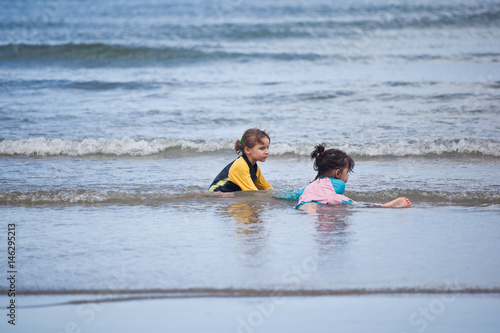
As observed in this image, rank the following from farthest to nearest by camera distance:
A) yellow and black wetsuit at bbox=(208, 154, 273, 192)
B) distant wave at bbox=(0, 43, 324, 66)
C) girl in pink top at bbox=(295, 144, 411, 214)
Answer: distant wave at bbox=(0, 43, 324, 66) → yellow and black wetsuit at bbox=(208, 154, 273, 192) → girl in pink top at bbox=(295, 144, 411, 214)

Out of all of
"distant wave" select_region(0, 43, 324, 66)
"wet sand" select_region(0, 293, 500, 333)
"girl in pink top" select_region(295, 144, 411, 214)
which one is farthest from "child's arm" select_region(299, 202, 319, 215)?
"distant wave" select_region(0, 43, 324, 66)

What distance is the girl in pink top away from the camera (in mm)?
6246

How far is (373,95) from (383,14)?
15454 mm

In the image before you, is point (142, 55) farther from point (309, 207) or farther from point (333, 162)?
point (309, 207)

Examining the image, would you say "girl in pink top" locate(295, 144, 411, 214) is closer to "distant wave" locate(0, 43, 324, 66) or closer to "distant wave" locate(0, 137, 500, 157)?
"distant wave" locate(0, 137, 500, 157)

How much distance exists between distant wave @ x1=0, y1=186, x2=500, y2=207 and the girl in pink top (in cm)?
38

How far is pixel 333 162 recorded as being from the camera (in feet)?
20.6

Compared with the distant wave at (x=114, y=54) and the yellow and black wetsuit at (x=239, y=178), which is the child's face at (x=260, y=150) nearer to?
the yellow and black wetsuit at (x=239, y=178)

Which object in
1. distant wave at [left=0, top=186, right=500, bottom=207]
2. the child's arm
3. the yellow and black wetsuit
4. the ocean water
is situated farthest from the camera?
the yellow and black wetsuit

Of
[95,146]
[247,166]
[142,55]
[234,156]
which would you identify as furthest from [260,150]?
[142,55]

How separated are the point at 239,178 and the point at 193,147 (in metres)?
3.23

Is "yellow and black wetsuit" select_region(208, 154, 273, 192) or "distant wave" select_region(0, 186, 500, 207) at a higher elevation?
"yellow and black wetsuit" select_region(208, 154, 273, 192)

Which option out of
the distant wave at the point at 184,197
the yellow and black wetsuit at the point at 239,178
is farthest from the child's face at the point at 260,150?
the distant wave at the point at 184,197

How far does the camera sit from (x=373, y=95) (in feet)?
45.3
